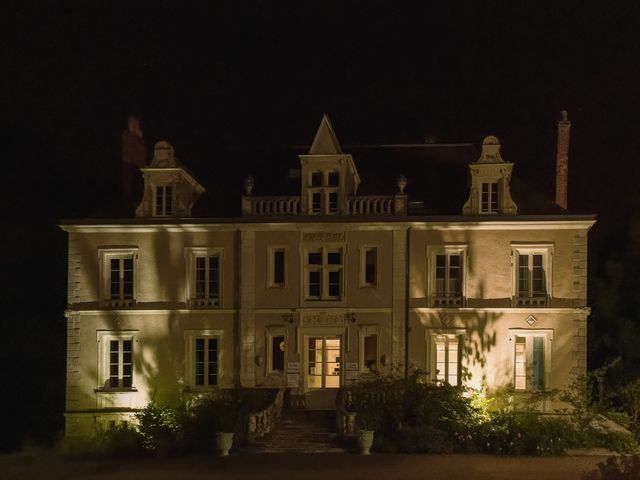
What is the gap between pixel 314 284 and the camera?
28.8 m

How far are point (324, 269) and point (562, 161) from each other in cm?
1051

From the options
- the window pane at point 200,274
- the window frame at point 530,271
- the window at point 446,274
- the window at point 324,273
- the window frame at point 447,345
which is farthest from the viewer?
the window pane at point 200,274

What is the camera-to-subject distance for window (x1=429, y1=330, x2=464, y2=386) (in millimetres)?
28000

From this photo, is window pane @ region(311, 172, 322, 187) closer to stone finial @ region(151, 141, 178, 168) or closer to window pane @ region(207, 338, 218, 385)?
stone finial @ region(151, 141, 178, 168)

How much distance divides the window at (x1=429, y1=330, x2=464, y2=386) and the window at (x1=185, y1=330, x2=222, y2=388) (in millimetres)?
7704

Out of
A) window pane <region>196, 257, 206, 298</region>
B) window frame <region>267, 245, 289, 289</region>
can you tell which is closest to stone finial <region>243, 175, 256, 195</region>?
window frame <region>267, 245, 289, 289</region>

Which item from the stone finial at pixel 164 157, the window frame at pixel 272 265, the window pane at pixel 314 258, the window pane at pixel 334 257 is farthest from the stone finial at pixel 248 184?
the window pane at pixel 334 257

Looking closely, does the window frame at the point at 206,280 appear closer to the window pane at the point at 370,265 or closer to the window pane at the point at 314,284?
the window pane at the point at 314,284

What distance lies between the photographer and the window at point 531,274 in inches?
1095

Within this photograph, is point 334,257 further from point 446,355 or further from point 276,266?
point 446,355

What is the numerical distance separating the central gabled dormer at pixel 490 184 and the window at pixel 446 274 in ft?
4.99

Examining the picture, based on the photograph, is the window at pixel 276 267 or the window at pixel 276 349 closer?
the window at pixel 276 349

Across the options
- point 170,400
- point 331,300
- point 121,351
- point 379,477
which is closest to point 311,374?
point 331,300

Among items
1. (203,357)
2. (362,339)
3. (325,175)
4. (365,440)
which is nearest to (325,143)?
(325,175)
